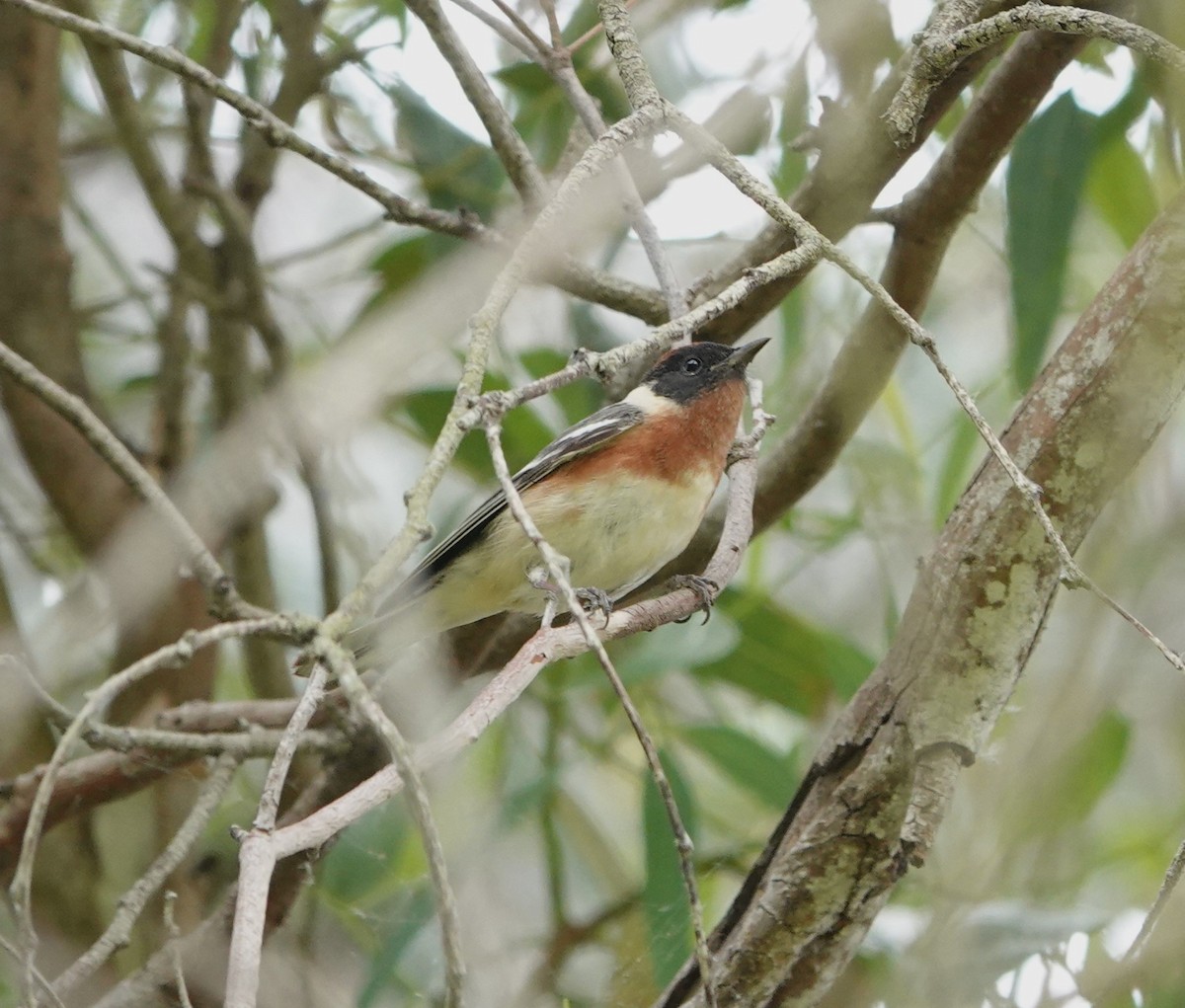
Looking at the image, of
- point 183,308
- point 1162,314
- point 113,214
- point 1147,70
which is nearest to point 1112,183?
point 1147,70

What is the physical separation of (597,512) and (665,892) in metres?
1.04

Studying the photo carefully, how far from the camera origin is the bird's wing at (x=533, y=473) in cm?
396

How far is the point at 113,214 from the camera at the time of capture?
6.39m

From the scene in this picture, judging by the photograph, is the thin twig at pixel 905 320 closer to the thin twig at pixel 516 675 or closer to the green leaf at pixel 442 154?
the thin twig at pixel 516 675

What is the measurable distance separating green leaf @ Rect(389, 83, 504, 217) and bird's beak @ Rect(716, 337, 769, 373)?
101 centimetres

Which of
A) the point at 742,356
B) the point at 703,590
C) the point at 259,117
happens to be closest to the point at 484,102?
the point at 259,117

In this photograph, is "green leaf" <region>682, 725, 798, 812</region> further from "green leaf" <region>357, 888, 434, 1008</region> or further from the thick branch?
the thick branch

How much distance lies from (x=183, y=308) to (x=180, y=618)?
39.8 inches

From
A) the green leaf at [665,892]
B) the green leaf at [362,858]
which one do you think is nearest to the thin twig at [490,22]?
the green leaf at [665,892]

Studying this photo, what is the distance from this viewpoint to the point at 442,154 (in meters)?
4.46

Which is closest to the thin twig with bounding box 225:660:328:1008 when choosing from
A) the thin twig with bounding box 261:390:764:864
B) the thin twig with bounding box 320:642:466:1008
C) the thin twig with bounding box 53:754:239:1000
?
the thin twig with bounding box 261:390:764:864

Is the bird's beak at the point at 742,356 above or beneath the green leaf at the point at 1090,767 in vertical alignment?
above

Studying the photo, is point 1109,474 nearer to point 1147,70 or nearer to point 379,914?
point 1147,70

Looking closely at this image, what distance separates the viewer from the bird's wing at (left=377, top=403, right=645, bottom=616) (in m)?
3.96
